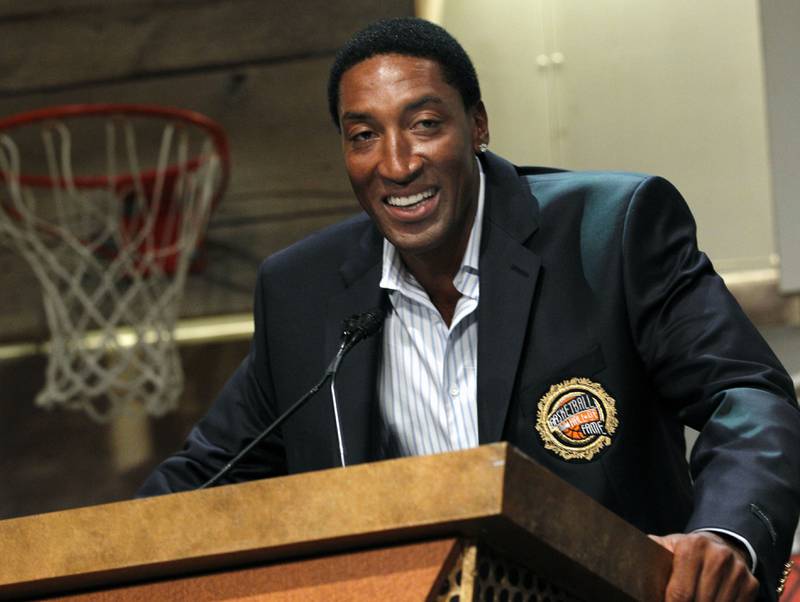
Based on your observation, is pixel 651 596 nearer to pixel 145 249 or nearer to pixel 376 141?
pixel 376 141

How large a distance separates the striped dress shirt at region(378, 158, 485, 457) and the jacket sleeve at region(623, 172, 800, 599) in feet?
0.90

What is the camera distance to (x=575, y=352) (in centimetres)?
208

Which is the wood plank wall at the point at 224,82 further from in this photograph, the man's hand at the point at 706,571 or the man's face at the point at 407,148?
the man's hand at the point at 706,571

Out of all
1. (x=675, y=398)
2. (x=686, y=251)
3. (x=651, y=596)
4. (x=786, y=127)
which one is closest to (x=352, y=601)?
(x=651, y=596)

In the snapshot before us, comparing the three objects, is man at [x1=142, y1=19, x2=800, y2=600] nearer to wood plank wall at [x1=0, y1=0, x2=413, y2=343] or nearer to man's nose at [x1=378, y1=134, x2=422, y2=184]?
man's nose at [x1=378, y1=134, x2=422, y2=184]

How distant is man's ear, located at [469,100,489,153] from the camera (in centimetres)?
231

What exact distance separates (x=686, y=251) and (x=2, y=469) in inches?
118

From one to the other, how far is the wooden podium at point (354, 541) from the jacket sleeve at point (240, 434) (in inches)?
33.9

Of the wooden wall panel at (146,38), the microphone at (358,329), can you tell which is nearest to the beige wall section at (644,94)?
the wooden wall panel at (146,38)

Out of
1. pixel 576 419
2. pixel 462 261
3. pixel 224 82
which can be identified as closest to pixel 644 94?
pixel 224 82

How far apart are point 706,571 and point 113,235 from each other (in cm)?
315

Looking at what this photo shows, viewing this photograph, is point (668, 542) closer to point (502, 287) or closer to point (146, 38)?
point (502, 287)

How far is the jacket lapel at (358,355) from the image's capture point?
2.14 meters

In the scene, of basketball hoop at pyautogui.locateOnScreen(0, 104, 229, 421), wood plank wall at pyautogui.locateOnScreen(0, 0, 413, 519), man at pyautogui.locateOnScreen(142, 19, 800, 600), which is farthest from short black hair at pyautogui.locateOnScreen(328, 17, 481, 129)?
wood plank wall at pyautogui.locateOnScreen(0, 0, 413, 519)
